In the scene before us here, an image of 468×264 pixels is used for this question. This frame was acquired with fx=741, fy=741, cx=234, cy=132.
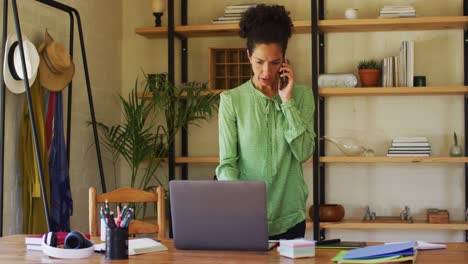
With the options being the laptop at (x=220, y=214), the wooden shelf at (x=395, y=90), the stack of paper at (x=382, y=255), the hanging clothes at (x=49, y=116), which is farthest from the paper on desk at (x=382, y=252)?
the wooden shelf at (x=395, y=90)

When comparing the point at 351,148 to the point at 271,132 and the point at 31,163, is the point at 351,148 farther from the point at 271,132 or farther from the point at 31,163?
the point at 271,132

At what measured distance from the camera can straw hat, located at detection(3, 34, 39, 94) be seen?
11.9ft

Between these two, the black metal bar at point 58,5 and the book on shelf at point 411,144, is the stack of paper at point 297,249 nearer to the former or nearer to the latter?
the black metal bar at point 58,5

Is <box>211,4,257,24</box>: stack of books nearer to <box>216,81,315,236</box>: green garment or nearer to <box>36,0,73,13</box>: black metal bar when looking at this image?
<box>36,0,73,13</box>: black metal bar

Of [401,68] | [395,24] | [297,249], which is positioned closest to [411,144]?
[401,68]

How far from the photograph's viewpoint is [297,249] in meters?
2.12

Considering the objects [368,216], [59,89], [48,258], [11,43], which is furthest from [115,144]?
[48,258]

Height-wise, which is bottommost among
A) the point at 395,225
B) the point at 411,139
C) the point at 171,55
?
the point at 395,225

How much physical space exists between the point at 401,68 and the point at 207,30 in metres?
1.29

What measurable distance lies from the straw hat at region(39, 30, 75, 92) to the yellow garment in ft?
0.33

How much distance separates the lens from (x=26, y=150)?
3.76 meters

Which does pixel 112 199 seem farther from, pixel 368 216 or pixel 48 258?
pixel 368 216

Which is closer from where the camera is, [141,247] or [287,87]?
[141,247]

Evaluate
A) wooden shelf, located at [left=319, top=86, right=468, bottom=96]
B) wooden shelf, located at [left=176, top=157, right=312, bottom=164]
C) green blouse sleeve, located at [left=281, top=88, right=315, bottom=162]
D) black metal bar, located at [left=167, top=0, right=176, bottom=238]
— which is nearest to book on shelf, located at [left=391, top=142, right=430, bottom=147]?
wooden shelf, located at [left=319, top=86, right=468, bottom=96]
